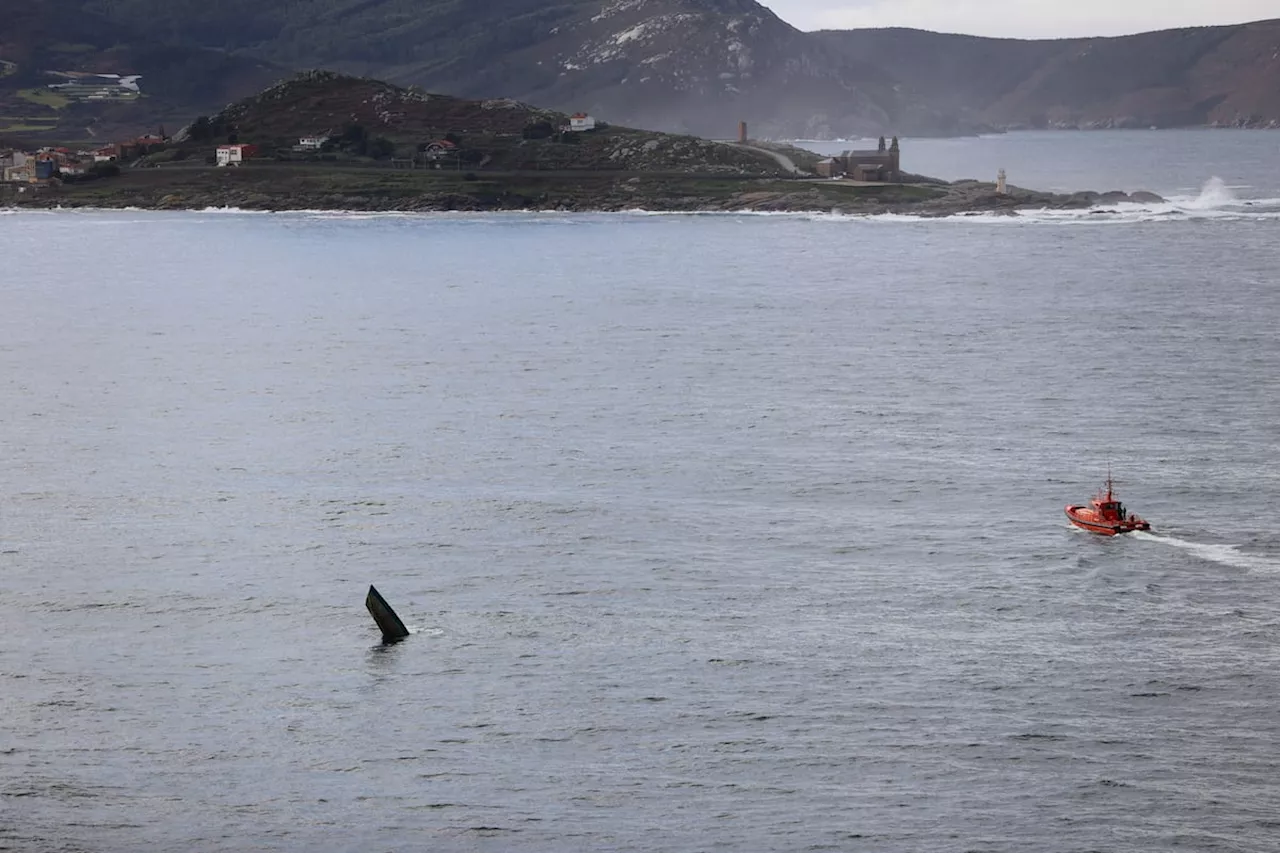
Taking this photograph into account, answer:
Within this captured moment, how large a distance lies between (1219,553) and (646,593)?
1661 centimetres

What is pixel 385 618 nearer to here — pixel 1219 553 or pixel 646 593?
pixel 646 593

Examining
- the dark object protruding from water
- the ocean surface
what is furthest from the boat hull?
the dark object protruding from water

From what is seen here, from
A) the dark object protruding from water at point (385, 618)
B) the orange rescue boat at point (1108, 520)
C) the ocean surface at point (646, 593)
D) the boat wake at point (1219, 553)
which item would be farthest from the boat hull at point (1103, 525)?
the dark object protruding from water at point (385, 618)

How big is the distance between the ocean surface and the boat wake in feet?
0.77

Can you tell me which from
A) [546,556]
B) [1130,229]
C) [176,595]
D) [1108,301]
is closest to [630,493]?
[546,556]

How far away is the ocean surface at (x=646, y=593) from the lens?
1420 inches

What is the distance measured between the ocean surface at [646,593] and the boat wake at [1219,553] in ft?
0.77

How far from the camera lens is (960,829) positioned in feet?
113

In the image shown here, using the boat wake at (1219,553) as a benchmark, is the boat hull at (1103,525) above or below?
above

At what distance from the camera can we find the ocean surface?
118ft

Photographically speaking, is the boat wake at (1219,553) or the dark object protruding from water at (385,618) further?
the boat wake at (1219,553)

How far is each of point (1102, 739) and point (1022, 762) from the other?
226 cm

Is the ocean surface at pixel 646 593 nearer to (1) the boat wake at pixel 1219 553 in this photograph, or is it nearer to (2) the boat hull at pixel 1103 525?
(1) the boat wake at pixel 1219 553

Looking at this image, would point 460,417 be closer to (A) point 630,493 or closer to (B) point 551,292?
(A) point 630,493
